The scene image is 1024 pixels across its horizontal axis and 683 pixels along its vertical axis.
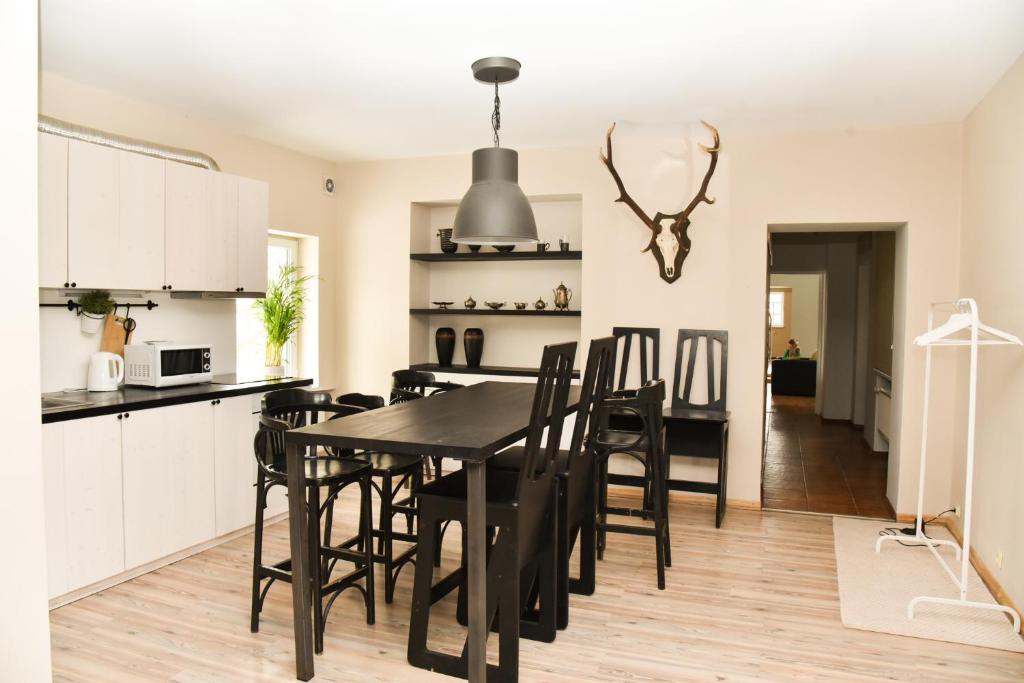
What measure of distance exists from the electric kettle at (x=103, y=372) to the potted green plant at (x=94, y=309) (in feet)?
0.58

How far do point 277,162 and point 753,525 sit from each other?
4.31 m

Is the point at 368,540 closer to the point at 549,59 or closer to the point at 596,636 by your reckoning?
the point at 596,636

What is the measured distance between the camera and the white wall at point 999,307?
3434 mm

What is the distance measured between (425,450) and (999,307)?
10.2 ft

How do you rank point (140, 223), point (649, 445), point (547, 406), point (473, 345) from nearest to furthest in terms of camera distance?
point (547, 406) → point (649, 445) → point (140, 223) → point (473, 345)

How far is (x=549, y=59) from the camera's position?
3.64 m

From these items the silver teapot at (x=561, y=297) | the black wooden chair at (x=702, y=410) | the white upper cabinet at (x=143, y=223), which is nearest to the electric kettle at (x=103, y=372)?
the white upper cabinet at (x=143, y=223)

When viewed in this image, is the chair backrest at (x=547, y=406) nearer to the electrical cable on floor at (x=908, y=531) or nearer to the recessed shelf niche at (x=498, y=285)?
the electrical cable on floor at (x=908, y=531)

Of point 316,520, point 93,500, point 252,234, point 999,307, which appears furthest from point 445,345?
point 999,307

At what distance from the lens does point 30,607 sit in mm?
1596

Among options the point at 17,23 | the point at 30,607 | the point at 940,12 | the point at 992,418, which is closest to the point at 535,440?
the point at 30,607

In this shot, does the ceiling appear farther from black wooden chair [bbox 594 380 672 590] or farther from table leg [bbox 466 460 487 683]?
table leg [bbox 466 460 487 683]

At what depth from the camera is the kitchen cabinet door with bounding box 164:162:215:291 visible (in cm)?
418

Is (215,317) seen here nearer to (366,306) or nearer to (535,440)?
(366,306)
